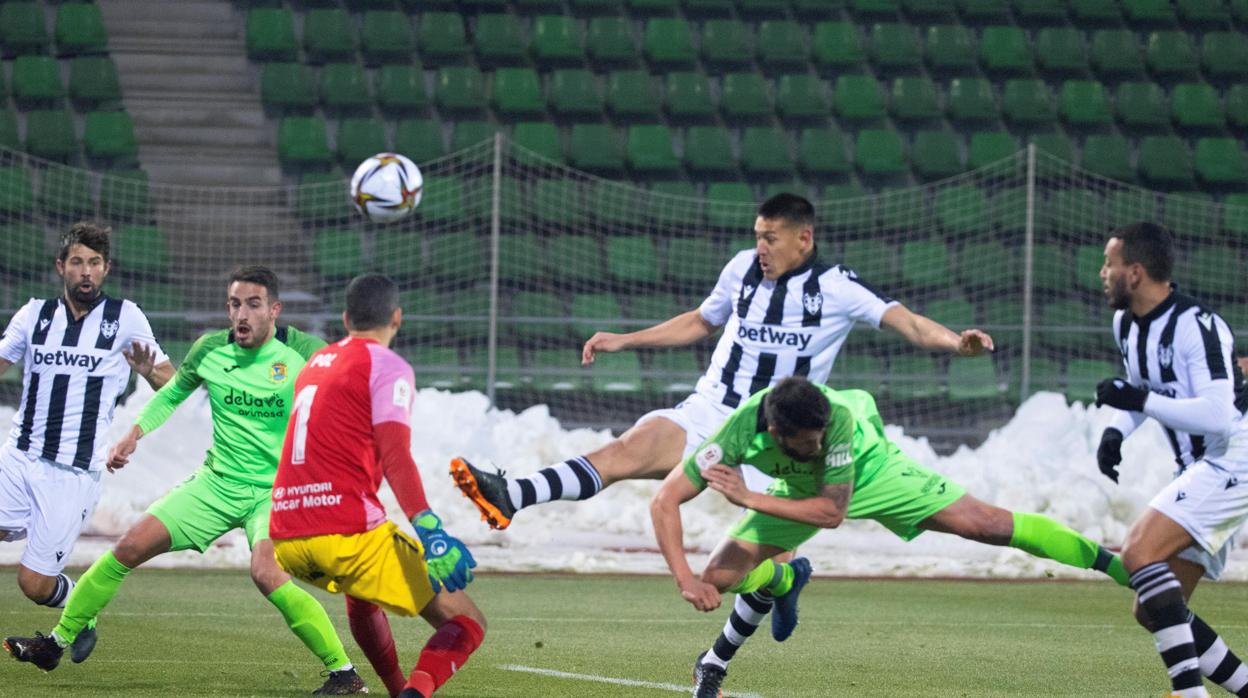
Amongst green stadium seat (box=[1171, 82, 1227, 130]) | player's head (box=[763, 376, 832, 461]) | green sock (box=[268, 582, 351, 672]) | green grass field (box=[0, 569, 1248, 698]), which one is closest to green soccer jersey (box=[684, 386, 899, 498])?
player's head (box=[763, 376, 832, 461])

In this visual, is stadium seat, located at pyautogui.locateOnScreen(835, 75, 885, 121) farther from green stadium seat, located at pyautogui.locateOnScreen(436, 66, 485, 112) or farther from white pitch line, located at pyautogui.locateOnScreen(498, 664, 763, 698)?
white pitch line, located at pyautogui.locateOnScreen(498, 664, 763, 698)

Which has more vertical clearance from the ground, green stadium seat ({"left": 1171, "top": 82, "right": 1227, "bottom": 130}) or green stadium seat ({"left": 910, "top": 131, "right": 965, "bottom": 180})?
green stadium seat ({"left": 1171, "top": 82, "right": 1227, "bottom": 130})

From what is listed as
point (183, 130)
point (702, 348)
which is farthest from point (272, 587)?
point (183, 130)

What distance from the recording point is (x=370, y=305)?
553 centimetres

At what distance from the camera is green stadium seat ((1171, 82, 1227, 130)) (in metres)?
19.8

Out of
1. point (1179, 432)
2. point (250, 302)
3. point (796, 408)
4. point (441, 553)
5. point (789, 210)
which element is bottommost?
point (441, 553)

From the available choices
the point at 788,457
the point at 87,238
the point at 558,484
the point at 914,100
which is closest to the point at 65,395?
the point at 87,238

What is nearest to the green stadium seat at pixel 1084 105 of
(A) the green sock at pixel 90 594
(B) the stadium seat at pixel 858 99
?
(B) the stadium seat at pixel 858 99

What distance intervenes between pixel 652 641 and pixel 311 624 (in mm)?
2627

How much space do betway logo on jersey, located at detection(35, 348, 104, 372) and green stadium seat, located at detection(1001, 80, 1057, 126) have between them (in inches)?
565

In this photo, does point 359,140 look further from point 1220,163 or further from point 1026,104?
point 1220,163

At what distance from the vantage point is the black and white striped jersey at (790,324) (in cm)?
727

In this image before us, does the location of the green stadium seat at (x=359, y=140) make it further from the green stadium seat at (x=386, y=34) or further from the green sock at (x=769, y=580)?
the green sock at (x=769, y=580)

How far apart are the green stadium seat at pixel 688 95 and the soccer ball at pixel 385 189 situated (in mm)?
9053
